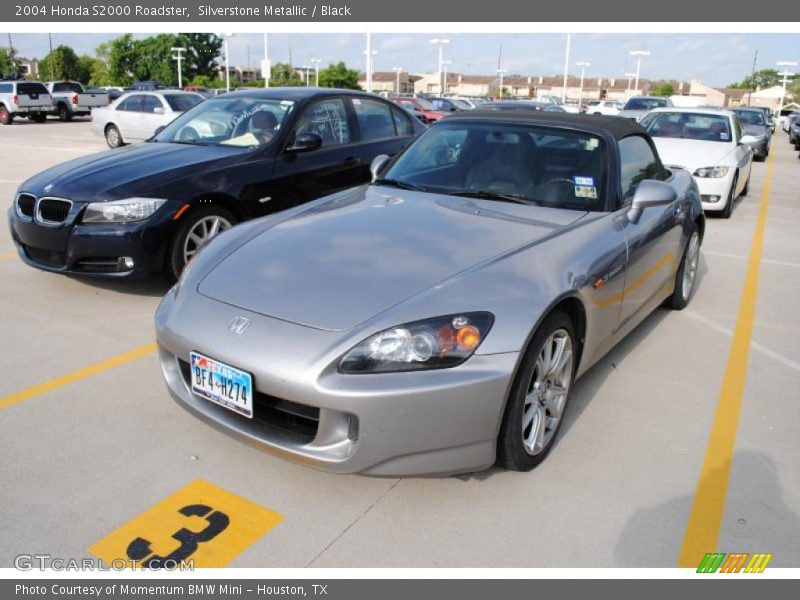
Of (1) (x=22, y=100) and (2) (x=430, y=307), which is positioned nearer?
(2) (x=430, y=307)

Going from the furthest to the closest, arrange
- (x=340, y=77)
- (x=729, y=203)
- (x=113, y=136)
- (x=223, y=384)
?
(x=340, y=77) < (x=113, y=136) < (x=729, y=203) < (x=223, y=384)

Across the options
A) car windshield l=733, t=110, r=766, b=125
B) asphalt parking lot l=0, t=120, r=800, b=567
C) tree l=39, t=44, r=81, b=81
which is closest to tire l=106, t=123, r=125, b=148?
asphalt parking lot l=0, t=120, r=800, b=567

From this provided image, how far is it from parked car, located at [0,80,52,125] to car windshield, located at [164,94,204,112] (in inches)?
551

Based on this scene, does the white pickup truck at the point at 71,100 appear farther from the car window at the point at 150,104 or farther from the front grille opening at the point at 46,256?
the front grille opening at the point at 46,256

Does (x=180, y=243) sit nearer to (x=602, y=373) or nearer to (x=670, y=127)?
(x=602, y=373)

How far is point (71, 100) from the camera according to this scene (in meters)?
28.0

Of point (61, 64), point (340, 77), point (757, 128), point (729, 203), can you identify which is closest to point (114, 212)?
point (729, 203)

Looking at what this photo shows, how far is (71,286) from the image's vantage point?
5410 millimetres

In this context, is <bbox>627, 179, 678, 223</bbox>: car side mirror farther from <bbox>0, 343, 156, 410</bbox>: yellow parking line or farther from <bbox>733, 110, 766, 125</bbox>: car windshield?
<bbox>733, 110, 766, 125</bbox>: car windshield

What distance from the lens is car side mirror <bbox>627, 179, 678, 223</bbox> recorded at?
3730 mm

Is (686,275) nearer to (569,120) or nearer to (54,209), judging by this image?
(569,120)

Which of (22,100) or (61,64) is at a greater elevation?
(61,64)

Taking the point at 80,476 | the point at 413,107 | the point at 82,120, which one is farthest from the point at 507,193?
the point at 82,120

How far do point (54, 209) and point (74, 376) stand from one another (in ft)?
5.50
